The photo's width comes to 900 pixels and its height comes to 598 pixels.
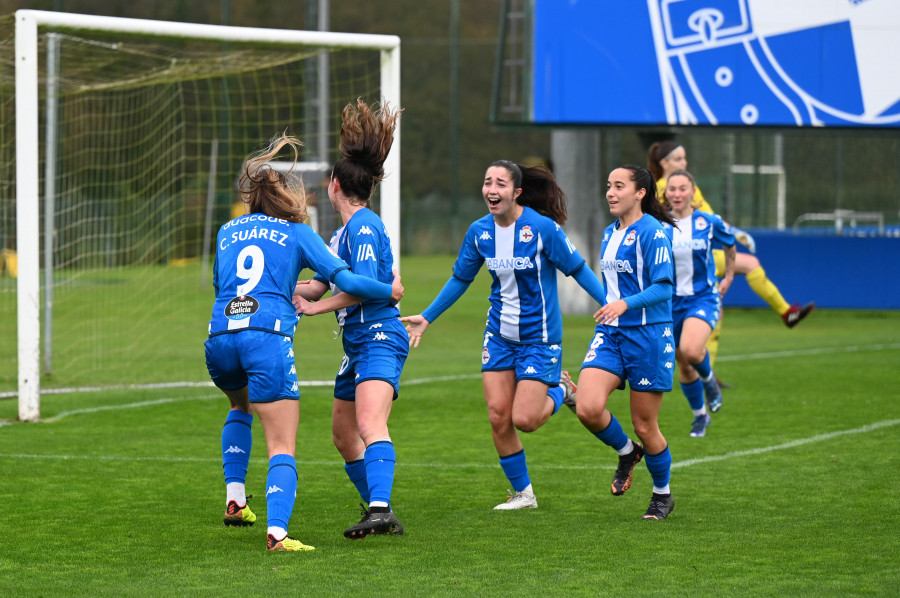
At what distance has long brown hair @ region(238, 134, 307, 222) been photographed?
19.0ft

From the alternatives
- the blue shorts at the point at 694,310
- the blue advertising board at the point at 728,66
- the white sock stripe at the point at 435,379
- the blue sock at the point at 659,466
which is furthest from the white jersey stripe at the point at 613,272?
the blue advertising board at the point at 728,66

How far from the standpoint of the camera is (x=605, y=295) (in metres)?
6.89

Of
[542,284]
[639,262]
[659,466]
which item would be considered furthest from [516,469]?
[639,262]

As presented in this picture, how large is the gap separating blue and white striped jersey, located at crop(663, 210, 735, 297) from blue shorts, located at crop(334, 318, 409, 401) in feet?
12.6

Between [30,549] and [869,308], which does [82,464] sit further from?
[869,308]

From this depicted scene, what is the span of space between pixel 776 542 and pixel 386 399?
76.4 inches

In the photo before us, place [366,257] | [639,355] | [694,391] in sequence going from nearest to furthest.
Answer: [366,257], [639,355], [694,391]

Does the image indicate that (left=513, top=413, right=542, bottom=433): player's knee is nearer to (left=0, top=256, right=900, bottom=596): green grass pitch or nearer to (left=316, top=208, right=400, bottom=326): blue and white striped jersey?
(left=0, top=256, right=900, bottom=596): green grass pitch

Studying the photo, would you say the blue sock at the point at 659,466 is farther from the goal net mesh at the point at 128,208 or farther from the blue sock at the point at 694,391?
the blue sock at the point at 694,391

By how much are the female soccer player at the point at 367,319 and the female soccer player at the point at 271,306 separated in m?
0.17

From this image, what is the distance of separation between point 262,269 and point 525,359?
168 cm

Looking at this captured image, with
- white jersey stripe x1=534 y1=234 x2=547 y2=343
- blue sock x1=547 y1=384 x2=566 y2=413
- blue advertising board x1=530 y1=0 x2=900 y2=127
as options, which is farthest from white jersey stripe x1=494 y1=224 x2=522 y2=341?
blue advertising board x1=530 y1=0 x2=900 y2=127

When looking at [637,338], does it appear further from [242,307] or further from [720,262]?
[720,262]

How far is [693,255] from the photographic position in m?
9.47
